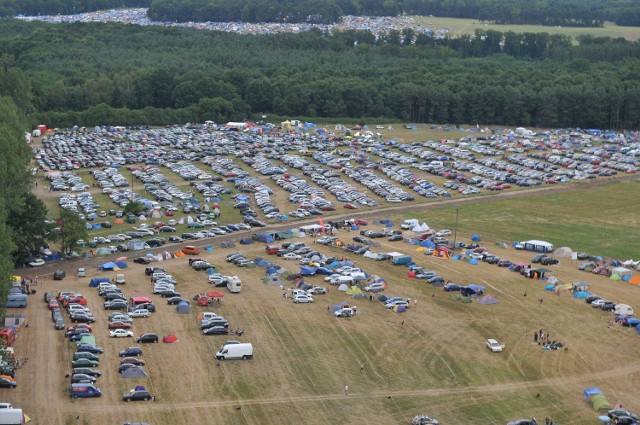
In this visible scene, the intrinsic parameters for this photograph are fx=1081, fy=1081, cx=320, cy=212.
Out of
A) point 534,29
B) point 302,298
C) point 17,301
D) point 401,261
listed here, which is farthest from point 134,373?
point 534,29

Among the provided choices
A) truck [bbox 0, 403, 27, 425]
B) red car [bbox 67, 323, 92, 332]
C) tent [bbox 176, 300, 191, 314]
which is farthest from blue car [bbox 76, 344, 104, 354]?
truck [bbox 0, 403, 27, 425]

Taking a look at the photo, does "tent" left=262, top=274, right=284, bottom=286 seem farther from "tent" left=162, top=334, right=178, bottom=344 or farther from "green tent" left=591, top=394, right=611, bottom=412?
"green tent" left=591, top=394, right=611, bottom=412

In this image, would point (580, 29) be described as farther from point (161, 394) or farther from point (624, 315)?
point (161, 394)

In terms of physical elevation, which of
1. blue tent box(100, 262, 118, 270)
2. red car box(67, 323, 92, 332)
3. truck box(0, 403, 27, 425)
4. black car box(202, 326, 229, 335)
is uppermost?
truck box(0, 403, 27, 425)

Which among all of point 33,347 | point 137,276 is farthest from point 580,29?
point 33,347

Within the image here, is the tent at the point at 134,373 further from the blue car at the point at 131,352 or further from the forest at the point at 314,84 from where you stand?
the forest at the point at 314,84

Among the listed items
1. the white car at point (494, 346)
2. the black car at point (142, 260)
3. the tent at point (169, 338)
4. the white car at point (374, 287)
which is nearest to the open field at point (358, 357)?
the white car at point (494, 346)

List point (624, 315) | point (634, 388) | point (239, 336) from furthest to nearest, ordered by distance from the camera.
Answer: point (624, 315) < point (239, 336) < point (634, 388)
